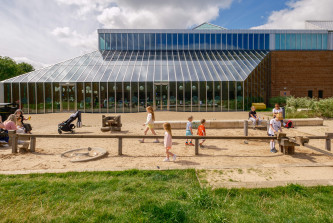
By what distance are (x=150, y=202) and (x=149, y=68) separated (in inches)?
834

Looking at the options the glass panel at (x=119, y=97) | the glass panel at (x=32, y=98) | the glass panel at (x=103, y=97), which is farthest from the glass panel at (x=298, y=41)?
the glass panel at (x=32, y=98)

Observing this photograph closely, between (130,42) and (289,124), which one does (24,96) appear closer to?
(130,42)

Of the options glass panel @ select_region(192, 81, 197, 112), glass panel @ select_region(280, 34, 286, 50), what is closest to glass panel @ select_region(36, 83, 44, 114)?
glass panel @ select_region(192, 81, 197, 112)

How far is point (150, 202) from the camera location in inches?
125

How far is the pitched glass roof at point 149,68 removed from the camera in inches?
829

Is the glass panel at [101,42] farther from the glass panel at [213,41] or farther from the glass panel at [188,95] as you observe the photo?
the glass panel at [213,41]

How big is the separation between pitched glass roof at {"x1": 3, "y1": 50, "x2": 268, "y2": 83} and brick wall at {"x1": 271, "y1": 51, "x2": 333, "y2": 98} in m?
3.25

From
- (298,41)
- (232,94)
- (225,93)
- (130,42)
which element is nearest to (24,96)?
(130,42)

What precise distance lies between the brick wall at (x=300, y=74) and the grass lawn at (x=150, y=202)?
29192 mm

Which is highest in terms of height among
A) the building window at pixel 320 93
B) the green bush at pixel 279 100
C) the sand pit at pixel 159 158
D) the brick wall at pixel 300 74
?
the brick wall at pixel 300 74

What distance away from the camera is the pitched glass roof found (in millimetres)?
21047

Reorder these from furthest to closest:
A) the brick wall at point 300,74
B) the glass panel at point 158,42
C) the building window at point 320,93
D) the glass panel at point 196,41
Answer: the glass panel at point 196,41
the glass panel at point 158,42
the building window at point 320,93
the brick wall at point 300,74

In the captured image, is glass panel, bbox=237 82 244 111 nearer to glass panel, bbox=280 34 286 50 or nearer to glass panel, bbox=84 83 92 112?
glass panel, bbox=280 34 286 50

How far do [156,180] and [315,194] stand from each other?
2987 millimetres
